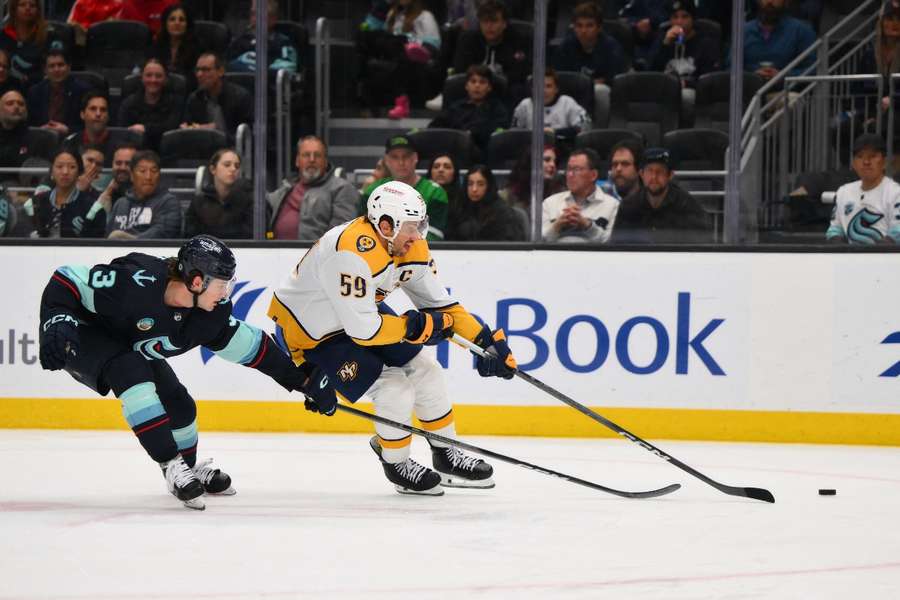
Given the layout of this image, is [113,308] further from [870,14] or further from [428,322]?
[870,14]

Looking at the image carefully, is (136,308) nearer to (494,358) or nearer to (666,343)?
(494,358)

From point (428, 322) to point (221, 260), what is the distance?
0.77 metres

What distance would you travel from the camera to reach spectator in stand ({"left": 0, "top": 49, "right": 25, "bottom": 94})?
729 cm

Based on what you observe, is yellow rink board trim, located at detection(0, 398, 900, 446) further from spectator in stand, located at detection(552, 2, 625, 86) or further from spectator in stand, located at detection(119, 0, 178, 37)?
spectator in stand, located at detection(119, 0, 178, 37)

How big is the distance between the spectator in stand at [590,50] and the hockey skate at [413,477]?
103 inches

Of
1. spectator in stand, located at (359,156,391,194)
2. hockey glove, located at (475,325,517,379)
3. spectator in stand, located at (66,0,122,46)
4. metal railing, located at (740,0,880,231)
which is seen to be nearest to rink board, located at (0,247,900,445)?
metal railing, located at (740,0,880,231)

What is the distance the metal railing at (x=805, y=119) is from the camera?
6.46 meters

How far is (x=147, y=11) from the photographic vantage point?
759 centimetres

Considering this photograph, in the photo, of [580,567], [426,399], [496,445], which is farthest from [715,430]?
[580,567]

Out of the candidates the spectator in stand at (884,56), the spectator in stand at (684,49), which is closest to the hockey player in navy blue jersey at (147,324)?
the spectator in stand at (684,49)

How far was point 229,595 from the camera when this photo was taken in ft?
11.2

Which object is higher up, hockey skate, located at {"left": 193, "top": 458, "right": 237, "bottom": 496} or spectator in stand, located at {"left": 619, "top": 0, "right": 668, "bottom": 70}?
spectator in stand, located at {"left": 619, "top": 0, "right": 668, "bottom": 70}

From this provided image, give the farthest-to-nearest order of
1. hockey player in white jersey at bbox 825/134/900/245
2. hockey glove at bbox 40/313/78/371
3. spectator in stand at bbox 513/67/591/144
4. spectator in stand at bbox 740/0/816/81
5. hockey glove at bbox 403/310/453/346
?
1. spectator in stand at bbox 513/67/591/144
2. spectator in stand at bbox 740/0/816/81
3. hockey player in white jersey at bbox 825/134/900/245
4. hockey glove at bbox 403/310/453/346
5. hockey glove at bbox 40/313/78/371

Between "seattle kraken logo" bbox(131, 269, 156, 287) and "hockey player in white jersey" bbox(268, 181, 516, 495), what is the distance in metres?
0.61
